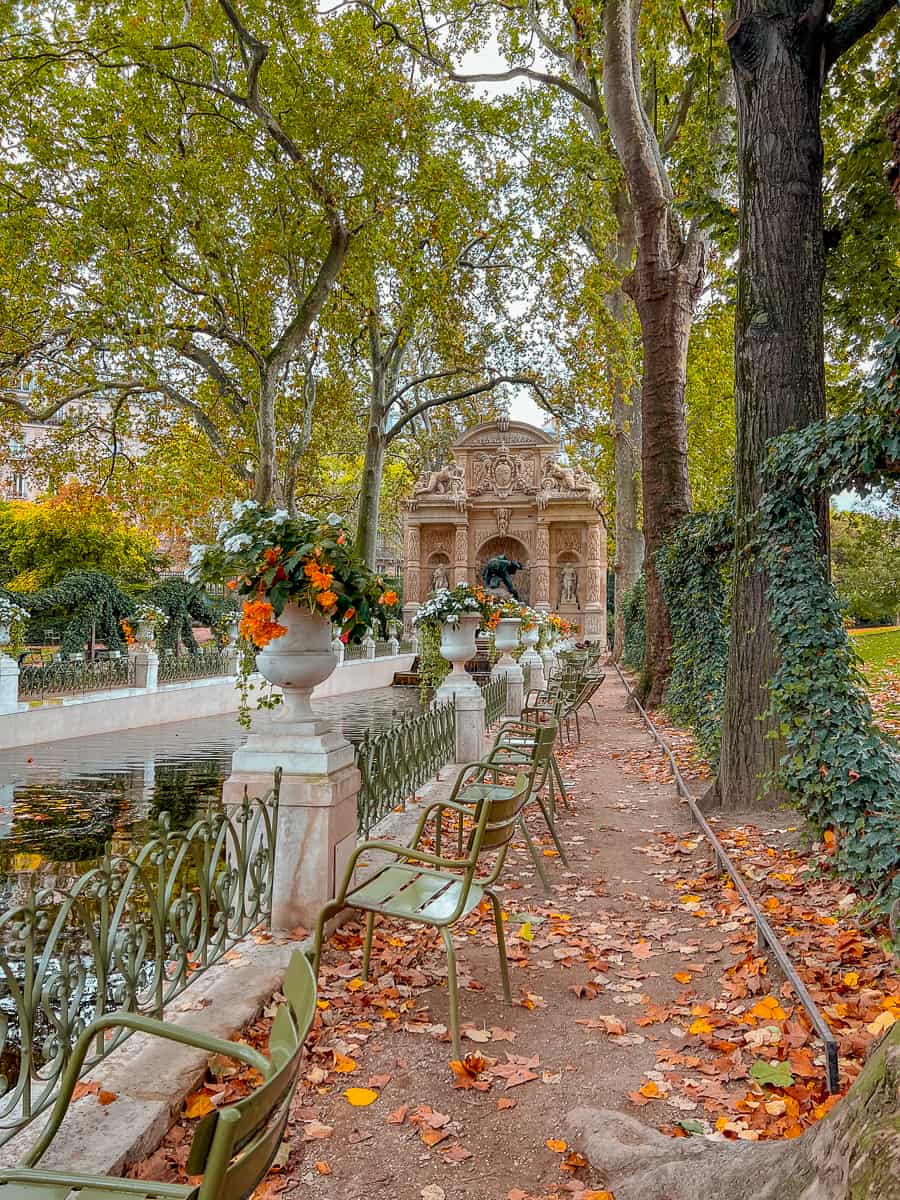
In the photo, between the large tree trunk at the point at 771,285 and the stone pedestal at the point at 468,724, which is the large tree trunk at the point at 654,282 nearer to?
the stone pedestal at the point at 468,724

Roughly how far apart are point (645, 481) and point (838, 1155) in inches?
400

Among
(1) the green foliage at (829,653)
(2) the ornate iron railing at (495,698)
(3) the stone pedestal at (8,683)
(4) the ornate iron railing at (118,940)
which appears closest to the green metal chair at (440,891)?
(4) the ornate iron railing at (118,940)

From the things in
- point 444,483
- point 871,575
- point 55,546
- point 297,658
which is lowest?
point 297,658

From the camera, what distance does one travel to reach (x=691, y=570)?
9.23m

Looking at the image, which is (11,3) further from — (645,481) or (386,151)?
(645,481)

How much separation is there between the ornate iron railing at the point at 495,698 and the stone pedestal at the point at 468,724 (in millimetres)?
1839

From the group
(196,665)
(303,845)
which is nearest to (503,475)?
(196,665)

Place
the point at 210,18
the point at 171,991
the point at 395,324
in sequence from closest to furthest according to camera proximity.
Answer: the point at 171,991 → the point at 210,18 → the point at 395,324

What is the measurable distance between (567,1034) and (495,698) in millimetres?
7968

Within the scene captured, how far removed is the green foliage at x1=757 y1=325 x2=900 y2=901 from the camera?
3.96 m

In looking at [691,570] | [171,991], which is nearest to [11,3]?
[691,570]

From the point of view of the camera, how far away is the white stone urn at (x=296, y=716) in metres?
3.82

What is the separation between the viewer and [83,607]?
1567 centimetres

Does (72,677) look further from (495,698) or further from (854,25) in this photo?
(854,25)
